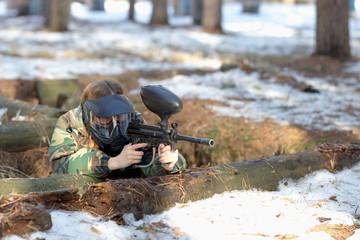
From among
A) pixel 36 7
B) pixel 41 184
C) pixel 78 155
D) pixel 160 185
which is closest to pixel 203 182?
pixel 160 185

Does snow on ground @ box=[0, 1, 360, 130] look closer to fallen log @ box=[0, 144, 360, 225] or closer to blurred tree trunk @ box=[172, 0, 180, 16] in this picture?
fallen log @ box=[0, 144, 360, 225]

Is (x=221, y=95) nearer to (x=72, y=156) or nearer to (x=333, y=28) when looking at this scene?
(x=72, y=156)

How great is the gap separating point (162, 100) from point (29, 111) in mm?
3107

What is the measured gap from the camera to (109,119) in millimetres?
3504

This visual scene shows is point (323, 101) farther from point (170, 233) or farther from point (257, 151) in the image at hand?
point (170, 233)

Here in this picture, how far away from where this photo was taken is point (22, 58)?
429 inches

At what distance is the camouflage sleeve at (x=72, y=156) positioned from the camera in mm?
3572

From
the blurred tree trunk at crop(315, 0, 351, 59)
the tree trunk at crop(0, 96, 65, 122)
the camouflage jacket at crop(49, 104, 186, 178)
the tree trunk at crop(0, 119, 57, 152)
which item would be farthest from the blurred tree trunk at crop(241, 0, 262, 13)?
the camouflage jacket at crop(49, 104, 186, 178)

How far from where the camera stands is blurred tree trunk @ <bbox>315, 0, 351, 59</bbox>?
1077 centimetres

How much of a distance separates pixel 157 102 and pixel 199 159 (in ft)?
8.58

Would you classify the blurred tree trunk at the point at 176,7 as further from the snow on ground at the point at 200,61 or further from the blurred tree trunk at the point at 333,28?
the blurred tree trunk at the point at 333,28

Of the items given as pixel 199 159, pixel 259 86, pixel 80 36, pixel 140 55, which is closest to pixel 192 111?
pixel 199 159

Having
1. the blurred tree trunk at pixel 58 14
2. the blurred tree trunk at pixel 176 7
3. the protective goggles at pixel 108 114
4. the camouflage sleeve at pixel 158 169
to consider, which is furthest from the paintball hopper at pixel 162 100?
the blurred tree trunk at pixel 176 7

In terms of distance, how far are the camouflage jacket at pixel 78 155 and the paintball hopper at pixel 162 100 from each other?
1.88ft
